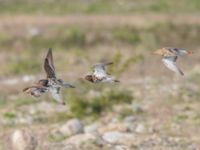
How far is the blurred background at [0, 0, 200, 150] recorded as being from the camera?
42.9ft

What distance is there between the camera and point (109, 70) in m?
14.1

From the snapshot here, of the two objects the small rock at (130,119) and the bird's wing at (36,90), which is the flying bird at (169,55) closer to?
the bird's wing at (36,90)

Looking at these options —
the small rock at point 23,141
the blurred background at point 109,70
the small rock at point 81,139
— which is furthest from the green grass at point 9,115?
the small rock at point 23,141

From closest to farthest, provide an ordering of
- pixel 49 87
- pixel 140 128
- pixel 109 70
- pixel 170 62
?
pixel 49 87 < pixel 170 62 < pixel 140 128 < pixel 109 70

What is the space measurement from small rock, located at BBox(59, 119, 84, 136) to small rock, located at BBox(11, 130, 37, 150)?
1.10 m

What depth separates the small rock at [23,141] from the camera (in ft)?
38.5

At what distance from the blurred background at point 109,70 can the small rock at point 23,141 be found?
1cm

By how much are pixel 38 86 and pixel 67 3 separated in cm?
2203

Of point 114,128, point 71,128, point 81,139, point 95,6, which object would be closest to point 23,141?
point 81,139

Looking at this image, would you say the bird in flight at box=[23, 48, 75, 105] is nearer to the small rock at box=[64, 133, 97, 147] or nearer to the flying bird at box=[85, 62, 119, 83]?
the flying bird at box=[85, 62, 119, 83]

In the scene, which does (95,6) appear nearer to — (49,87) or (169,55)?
(169,55)

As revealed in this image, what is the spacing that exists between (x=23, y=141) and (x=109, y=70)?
2.79m

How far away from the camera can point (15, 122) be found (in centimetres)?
1512

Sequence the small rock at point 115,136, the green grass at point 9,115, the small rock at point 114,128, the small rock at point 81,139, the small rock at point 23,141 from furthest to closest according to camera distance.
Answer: the green grass at point 9,115 → the small rock at point 114,128 → the small rock at point 115,136 → the small rock at point 81,139 → the small rock at point 23,141
